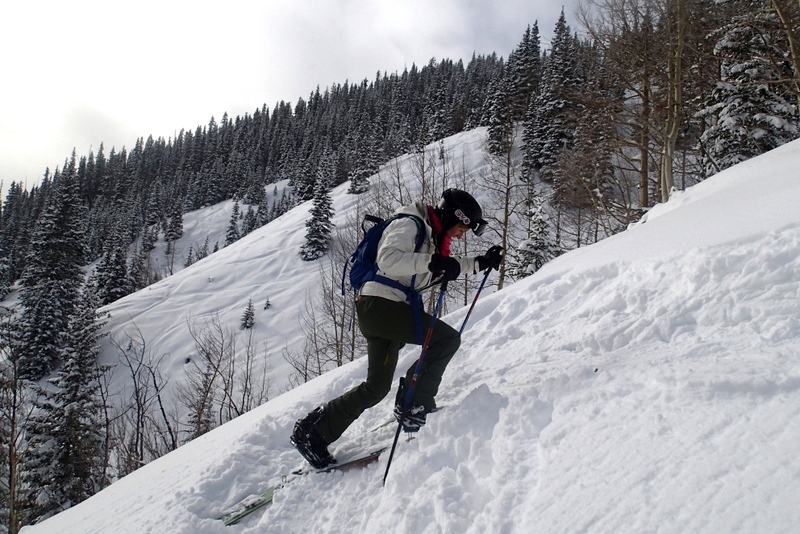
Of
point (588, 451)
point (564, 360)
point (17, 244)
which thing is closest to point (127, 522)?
point (588, 451)

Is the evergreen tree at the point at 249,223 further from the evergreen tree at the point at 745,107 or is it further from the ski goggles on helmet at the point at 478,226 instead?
the ski goggles on helmet at the point at 478,226

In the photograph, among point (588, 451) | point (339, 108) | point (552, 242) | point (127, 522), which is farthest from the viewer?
point (339, 108)

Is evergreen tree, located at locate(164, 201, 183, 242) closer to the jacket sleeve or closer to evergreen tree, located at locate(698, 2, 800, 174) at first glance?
evergreen tree, located at locate(698, 2, 800, 174)

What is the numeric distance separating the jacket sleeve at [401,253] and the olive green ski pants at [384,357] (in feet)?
1.03

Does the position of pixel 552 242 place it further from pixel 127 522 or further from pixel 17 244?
pixel 17 244

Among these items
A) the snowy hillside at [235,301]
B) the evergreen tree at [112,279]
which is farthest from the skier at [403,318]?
the evergreen tree at [112,279]

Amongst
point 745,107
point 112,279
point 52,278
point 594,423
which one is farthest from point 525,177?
point 112,279

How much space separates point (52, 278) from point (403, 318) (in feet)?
114

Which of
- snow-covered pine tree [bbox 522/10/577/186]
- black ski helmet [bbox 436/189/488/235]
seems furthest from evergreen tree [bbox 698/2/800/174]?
snow-covered pine tree [bbox 522/10/577/186]

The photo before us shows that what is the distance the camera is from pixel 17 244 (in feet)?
213

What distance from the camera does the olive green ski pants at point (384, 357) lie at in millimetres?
3057

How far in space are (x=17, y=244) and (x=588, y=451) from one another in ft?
291

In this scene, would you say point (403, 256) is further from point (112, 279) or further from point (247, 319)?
point (112, 279)

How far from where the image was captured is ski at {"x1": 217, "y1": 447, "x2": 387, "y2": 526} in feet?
9.70
